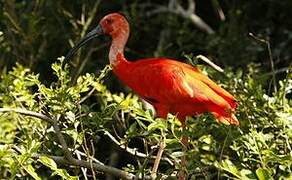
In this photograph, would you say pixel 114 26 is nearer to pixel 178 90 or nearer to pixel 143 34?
pixel 178 90

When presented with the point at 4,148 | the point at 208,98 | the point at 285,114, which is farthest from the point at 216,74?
the point at 4,148

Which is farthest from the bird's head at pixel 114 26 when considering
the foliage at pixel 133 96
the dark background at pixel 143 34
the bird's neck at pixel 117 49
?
the dark background at pixel 143 34

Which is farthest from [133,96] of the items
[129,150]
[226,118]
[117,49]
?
[129,150]

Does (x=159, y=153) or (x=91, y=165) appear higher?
(x=91, y=165)

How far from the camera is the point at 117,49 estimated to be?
5.22 metres

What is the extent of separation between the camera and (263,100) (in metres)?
4.58

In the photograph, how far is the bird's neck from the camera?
515 centimetres

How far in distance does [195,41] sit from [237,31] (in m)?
0.36

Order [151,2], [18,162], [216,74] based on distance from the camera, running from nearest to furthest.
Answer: [18,162] < [216,74] < [151,2]

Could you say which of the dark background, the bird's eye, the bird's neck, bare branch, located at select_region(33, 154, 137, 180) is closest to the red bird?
the bird's neck

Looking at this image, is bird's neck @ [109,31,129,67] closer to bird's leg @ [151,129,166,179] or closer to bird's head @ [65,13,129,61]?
bird's head @ [65,13,129,61]

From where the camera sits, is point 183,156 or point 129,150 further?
point 129,150

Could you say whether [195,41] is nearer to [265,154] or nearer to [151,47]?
[151,47]

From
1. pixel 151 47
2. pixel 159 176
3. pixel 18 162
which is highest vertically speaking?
pixel 18 162
